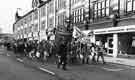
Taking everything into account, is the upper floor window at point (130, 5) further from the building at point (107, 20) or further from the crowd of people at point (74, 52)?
the crowd of people at point (74, 52)

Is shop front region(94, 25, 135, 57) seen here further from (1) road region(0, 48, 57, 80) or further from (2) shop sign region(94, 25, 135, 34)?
(1) road region(0, 48, 57, 80)

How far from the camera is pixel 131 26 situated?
17453 mm

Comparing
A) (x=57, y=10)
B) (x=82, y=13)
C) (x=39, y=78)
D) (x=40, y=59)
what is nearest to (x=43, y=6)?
(x=57, y=10)

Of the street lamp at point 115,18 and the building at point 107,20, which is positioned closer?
the building at point 107,20

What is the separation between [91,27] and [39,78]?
1722cm

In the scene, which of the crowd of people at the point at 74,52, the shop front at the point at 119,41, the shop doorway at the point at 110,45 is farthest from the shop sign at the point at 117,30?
the crowd of people at the point at 74,52

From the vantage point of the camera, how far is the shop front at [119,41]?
62.0 ft

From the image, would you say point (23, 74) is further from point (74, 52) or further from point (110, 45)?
point (110, 45)

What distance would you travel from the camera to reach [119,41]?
20281 mm

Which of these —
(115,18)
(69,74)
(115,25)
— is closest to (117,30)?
(115,25)

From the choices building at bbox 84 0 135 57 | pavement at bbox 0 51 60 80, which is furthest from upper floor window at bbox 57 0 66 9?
pavement at bbox 0 51 60 80

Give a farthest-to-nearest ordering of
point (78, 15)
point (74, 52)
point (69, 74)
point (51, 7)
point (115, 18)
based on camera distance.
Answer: point (51, 7)
point (78, 15)
point (115, 18)
point (74, 52)
point (69, 74)

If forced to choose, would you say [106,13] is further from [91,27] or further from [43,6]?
[43,6]

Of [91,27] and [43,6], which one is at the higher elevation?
[43,6]
